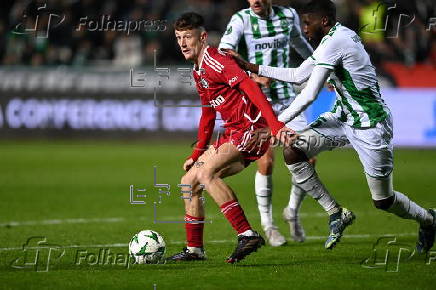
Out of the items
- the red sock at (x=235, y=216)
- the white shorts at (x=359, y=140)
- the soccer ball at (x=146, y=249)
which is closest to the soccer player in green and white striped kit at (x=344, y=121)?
the white shorts at (x=359, y=140)

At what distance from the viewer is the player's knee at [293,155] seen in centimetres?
754

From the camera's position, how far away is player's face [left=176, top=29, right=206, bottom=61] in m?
7.16

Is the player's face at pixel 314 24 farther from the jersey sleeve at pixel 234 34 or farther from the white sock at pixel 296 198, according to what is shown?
the white sock at pixel 296 198

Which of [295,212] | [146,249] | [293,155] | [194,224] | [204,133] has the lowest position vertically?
[295,212]

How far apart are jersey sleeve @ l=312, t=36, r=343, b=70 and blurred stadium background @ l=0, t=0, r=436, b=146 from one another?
36.5ft

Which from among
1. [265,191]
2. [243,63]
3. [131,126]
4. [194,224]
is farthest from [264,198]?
[131,126]

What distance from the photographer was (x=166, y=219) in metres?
10.4

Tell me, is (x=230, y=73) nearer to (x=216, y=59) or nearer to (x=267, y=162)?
(x=216, y=59)

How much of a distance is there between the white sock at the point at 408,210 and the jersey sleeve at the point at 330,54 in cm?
134

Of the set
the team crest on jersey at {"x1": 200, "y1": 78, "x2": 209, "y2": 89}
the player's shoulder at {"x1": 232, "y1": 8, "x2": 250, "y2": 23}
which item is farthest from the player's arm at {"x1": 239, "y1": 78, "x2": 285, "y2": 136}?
the player's shoulder at {"x1": 232, "y1": 8, "x2": 250, "y2": 23}

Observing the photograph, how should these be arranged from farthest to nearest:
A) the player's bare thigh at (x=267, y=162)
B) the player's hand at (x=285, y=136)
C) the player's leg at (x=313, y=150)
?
the player's bare thigh at (x=267, y=162) < the player's leg at (x=313, y=150) < the player's hand at (x=285, y=136)

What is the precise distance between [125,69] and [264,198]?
38.6 ft

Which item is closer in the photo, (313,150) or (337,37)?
(337,37)

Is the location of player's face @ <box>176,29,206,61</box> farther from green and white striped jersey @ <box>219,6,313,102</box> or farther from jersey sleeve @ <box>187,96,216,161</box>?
green and white striped jersey @ <box>219,6,313,102</box>
